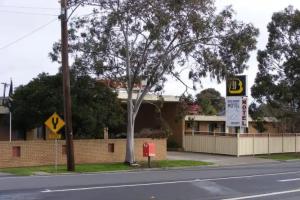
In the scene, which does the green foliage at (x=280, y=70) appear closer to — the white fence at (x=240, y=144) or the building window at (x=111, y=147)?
the white fence at (x=240, y=144)

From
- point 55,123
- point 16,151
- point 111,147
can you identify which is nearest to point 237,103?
point 111,147

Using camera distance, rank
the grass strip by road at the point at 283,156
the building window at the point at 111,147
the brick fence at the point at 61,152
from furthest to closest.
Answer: the grass strip by road at the point at 283,156
the building window at the point at 111,147
the brick fence at the point at 61,152

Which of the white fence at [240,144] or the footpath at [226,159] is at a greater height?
the white fence at [240,144]

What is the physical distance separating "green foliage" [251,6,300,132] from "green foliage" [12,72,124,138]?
18548mm

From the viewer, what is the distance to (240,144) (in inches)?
1689

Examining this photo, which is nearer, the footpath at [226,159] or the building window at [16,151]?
the building window at [16,151]

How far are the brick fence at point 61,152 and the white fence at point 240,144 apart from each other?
7.63 meters

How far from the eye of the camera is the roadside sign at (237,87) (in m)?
43.1

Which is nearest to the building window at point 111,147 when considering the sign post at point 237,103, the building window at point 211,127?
the sign post at point 237,103

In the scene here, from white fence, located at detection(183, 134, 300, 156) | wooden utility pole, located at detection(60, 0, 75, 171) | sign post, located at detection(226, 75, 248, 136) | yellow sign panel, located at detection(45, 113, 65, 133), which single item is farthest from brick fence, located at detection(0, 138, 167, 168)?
sign post, located at detection(226, 75, 248, 136)

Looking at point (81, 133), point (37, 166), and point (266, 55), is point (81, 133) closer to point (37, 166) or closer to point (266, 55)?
point (37, 166)

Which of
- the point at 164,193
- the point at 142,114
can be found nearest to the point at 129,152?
the point at 164,193

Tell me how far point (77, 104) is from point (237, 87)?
13526 mm

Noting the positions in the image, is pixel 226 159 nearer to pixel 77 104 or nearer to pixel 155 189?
pixel 77 104
